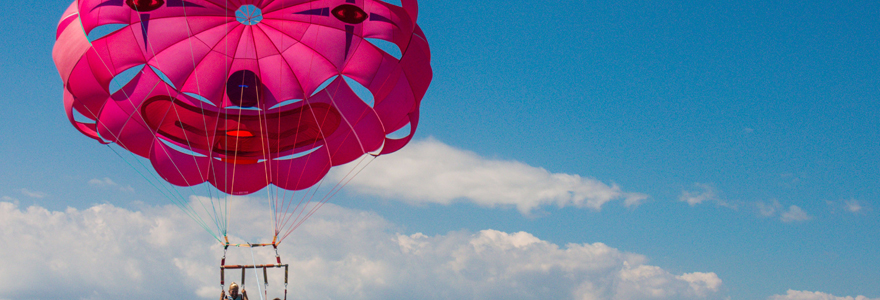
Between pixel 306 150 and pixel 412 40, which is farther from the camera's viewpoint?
pixel 306 150

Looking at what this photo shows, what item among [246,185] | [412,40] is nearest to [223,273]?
[246,185]

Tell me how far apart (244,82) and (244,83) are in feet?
0.07

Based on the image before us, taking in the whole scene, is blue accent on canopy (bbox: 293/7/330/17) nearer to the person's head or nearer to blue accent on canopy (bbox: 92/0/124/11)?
blue accent on canopy (bbox: 92/0/124/11)

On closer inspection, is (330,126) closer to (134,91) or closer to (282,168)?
(282,168)

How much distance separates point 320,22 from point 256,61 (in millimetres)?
1816

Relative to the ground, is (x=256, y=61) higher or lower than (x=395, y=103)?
higher

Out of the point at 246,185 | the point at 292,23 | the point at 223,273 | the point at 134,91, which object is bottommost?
the point at 223,273

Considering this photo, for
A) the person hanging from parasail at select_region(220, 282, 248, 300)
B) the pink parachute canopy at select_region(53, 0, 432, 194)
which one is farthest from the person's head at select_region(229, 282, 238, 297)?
the pink parachute canopy at select_region(53, 0, 432, 194)

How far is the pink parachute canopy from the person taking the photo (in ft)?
47.7

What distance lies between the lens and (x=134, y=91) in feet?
51.1

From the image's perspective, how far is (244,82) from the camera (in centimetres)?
1595

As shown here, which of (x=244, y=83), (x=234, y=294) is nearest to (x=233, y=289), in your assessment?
(x=234, y=294)

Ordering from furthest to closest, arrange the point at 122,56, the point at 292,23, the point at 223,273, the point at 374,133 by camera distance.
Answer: the point at 374,133 → the point at 292,23 → the point at 122,56 → the point at 223,273

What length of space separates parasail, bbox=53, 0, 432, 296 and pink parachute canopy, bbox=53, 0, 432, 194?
0.07 ft
